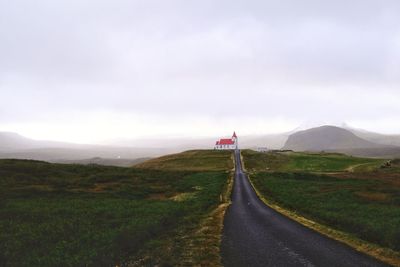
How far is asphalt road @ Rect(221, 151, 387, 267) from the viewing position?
21234 mm

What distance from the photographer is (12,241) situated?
86.5 feet

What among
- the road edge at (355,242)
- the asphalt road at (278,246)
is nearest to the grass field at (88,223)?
the asphalt road at (278,246)

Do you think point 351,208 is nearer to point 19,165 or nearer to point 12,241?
point 12,241

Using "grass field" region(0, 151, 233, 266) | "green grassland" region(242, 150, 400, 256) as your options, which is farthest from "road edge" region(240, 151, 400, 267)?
"grass field" region(0, 151, 233, 266)

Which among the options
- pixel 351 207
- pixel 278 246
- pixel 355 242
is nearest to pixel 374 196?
pixel 351 207

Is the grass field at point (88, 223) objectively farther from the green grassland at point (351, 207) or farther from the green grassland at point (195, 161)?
the green grassland at point (195, 161)

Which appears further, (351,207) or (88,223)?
(351,207)

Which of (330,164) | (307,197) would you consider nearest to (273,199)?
(307,197)

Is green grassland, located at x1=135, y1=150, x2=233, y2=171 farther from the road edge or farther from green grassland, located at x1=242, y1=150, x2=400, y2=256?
the road edge

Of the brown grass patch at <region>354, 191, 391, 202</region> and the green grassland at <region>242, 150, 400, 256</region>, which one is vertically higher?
the brown grass patch at <region>354, 191, 391, 202</region>

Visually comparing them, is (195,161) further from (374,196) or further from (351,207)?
(351,207)

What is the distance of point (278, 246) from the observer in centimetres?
2491

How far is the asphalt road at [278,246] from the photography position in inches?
836

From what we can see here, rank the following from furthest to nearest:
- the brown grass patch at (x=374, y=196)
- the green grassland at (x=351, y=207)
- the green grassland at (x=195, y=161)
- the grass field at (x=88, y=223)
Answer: the green grassland at (x=195, y=161) → the brown grass patch at (x=374, y=196) → the green grassland at (x=351, y=207) → the grass field at (x=88, y=223)
